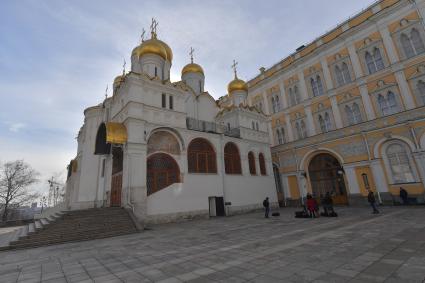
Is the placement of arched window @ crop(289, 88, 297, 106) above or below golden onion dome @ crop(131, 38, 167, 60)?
below

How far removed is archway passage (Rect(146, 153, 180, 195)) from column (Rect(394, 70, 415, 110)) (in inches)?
688

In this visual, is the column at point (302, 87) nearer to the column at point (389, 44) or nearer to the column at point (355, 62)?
the column at point (355, 62)

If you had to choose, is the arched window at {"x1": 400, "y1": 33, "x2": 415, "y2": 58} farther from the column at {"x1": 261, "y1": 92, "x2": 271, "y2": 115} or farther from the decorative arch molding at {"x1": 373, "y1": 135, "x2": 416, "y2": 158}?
the column at {"x1": 261, "y1": 92, "x2": 271, "y2": 115}

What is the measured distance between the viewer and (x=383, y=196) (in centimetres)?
1644

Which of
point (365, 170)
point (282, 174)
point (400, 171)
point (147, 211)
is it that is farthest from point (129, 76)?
point (400, 171)

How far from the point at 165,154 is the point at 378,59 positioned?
62.3 ft

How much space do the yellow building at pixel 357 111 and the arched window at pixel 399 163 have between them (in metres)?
0.06

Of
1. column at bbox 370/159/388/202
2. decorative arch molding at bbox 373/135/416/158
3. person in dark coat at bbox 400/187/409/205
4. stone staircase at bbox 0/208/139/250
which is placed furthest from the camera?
column at bbox 370/159/388/202

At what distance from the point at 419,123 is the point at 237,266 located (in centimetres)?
1784

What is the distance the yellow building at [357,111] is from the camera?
1606 centimetres

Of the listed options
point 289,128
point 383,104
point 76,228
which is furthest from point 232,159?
point 383,104

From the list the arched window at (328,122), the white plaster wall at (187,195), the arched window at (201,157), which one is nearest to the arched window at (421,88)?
the arched window at (328,122)

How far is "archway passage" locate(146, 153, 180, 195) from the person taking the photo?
13.9 meters

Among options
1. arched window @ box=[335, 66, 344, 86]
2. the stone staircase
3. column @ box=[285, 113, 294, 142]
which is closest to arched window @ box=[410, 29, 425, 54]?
arched window @ box=[335, 66, 344, 86]
